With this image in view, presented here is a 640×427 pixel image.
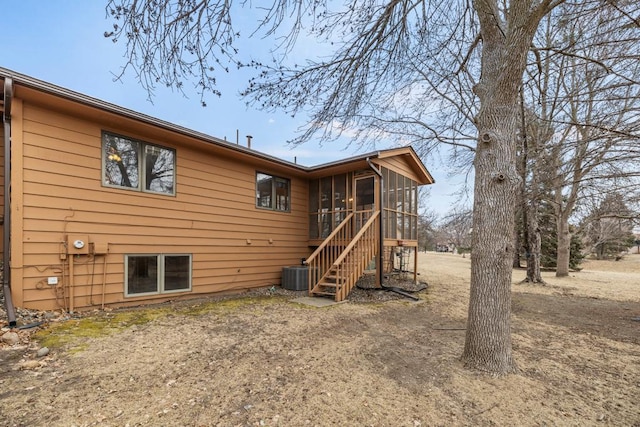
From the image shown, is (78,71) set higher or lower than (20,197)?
higher

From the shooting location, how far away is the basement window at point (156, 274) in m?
5.66

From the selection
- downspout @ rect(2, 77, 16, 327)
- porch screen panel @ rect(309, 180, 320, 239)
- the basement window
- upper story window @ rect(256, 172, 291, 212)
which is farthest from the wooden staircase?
downspout @ rect(2, 77, 16, 327)

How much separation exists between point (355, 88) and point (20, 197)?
18.0 feet

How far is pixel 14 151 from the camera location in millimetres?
4379

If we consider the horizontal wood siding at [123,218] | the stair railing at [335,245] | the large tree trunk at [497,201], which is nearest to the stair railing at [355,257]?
the stair railing at [335,245]

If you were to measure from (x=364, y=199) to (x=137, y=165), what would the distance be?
19.1ft

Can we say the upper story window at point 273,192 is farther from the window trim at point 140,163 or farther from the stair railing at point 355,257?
the stair railing at point 355,257

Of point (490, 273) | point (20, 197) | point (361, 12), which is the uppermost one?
point (361, 12)

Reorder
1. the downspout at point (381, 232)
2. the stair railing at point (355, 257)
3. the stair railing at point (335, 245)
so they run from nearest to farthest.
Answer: the stair railing at point (355, 257)
the downspout at point (381, 232)
the stair railing at point (335, 245)

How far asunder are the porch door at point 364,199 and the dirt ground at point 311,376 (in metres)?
3.73

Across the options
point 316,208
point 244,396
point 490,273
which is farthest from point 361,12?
point 316,208

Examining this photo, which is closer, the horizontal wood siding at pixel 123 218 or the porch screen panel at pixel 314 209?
the horizontal wood siding at pixel 123 218

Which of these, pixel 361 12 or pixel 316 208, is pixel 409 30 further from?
pixel 316 208

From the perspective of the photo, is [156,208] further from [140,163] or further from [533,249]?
[533,249]
